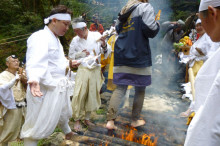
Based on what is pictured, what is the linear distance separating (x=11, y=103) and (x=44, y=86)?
6.40ft

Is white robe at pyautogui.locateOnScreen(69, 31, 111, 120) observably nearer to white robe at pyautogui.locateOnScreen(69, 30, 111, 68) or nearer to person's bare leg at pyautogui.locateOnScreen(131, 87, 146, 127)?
white robe at pyautogui.locateOnScreen(69, 30, 111, 68)

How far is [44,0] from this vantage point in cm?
1155

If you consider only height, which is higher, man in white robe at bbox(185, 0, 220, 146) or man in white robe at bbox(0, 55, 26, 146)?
man in white robe at bbox(185, 0, 220, 146)

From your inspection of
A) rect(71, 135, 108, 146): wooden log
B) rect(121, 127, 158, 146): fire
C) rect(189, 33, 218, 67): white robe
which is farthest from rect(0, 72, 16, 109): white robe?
rect(189, 33, 218, 67): white robe

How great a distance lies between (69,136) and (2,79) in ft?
7.00

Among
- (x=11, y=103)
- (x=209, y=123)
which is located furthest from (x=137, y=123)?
(x=11, y=103)

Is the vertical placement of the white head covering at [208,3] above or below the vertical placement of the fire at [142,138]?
above

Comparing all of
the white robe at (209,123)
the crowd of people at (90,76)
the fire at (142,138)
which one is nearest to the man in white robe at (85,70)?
the crowd of people at (90,76)

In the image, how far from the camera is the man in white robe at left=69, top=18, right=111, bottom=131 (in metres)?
4.32

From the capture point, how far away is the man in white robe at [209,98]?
80cm

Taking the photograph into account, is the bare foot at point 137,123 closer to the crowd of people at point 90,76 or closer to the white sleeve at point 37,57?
the crowd of people at point 90,76

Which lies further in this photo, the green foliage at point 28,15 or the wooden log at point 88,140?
the green foliage at point 28,15

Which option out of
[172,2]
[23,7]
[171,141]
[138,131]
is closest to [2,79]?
[138,131]

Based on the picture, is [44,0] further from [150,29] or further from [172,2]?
[150,29]
